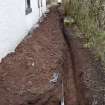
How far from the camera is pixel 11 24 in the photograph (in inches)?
340

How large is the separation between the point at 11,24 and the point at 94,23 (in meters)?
4.23

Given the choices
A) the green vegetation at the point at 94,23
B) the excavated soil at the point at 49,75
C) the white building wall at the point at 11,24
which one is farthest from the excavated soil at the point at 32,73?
the green vegetation at the point at 94,23

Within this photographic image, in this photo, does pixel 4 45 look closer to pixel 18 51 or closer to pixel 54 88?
pixel 18 51

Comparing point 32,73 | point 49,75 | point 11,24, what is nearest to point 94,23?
point 11,24

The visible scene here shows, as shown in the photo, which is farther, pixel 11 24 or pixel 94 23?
pixel 94 23

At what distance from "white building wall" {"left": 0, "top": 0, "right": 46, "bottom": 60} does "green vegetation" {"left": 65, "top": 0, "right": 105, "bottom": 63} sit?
2.81 meters

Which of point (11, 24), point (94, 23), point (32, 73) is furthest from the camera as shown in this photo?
point (94, 23)

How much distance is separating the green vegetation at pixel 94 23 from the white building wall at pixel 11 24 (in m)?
2.81

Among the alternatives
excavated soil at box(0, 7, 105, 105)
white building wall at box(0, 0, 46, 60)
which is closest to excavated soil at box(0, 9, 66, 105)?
excavated soil at box(0, 7, 105, 105)

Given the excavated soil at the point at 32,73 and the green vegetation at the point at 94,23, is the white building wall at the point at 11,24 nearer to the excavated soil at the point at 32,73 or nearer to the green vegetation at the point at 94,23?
the excavated soil at the point at 32,73

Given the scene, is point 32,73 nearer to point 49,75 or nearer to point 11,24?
point 49,75

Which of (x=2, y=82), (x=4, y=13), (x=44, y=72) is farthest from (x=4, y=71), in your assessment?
(x=4, y=13)

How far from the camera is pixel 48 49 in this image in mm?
9734

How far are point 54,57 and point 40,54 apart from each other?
492mm
